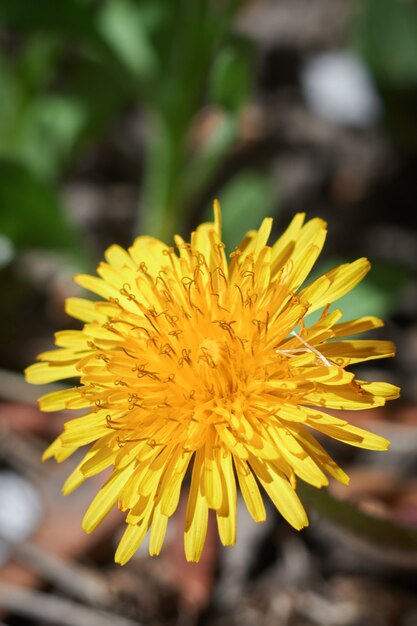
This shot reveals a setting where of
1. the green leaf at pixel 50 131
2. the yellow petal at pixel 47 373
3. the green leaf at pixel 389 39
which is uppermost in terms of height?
the green leaf at pixel 50 131

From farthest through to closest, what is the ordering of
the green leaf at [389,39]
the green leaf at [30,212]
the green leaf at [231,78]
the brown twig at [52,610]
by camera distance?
the green leaf at [389,39]
the green leaf at [30,212]
the green leaf at [231,78]
the brown twig at [52,610]

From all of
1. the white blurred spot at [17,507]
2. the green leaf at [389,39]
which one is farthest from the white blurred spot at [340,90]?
the white blurred spot at [17,507]

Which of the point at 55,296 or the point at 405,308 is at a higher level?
the point at 55,296

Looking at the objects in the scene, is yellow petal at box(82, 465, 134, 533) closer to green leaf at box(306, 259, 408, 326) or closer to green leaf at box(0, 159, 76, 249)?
green leaf at box(306, 259, 408, 326)

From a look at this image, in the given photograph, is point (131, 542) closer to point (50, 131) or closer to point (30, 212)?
point (30, 212)

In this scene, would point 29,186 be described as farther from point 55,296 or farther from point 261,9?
point 261,9

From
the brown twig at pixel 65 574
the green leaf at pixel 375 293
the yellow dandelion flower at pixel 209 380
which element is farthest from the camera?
the green leaf at pixel 375 293

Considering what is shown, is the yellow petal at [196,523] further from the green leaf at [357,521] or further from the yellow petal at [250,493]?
the green leaf at [357,521]

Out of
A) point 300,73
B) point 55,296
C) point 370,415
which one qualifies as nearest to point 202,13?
point 300,73

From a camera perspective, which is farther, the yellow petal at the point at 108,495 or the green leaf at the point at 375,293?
the green leaf at the point at 375,293

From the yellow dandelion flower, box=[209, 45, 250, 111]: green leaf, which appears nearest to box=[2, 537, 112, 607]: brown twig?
the yellow dandelion flower
